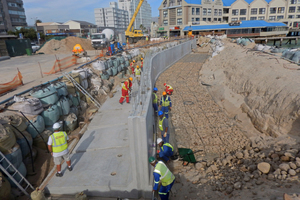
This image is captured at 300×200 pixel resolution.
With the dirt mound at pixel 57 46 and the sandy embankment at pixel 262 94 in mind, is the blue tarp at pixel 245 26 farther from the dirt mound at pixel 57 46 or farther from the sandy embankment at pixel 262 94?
the sandy embankment at pixel 262 94

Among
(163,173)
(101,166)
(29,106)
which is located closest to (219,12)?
(29,106)

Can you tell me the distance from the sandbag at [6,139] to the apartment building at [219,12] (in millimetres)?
63781

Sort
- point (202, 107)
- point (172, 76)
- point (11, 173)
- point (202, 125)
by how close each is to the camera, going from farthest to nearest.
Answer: point (172, 76)
point (202, 107)
point (202, 125)
point (11, 173)

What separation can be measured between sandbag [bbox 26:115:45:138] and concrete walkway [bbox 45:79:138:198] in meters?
1.34

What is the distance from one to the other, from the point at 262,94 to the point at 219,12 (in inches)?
2837

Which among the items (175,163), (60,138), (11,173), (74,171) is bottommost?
(175,163)

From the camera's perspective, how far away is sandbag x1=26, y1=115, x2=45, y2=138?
6219 mm

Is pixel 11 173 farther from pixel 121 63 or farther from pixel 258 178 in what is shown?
pixel 121 63

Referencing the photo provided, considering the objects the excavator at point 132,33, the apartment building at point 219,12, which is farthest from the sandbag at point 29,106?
the apartment building at point 219,12

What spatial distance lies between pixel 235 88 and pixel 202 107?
2512 millimetres

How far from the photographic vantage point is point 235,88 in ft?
36.7

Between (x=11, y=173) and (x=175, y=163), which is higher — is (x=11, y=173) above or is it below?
above

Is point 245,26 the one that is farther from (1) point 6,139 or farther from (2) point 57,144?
(1) point 6,139

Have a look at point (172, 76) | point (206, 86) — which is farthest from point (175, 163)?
point (172, 76)
